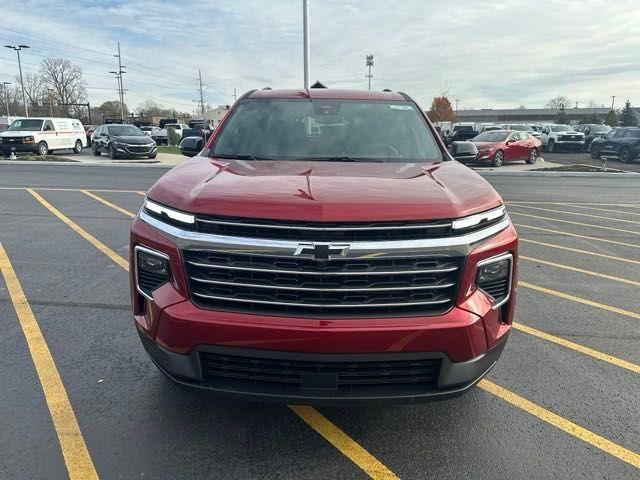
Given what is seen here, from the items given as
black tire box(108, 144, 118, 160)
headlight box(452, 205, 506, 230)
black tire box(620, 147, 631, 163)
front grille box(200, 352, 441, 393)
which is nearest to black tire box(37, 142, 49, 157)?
black tire box(108, 144, 118, 160)

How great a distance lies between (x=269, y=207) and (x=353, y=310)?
629 mm

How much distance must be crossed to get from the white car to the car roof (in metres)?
31.4

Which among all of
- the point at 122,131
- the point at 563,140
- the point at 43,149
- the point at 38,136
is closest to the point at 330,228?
the point at 122,131

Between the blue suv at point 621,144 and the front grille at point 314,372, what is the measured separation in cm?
2681

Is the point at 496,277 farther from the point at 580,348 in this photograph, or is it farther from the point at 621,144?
the point at 621,144

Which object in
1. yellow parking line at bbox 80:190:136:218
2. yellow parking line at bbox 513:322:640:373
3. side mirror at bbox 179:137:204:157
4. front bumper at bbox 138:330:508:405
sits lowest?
yellow parking line at bbox 513:322:640:373

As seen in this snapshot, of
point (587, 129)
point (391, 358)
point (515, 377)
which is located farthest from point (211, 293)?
point (587, 129)

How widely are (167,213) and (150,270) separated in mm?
306

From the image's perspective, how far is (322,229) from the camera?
7.51 feet

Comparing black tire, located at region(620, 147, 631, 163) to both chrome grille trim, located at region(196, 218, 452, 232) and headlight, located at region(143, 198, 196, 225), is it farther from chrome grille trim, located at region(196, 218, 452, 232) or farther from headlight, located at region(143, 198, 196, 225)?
headlight, located at region(143, 198, 196, 225)

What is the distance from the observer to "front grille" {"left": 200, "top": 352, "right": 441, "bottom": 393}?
2.34m

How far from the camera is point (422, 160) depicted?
3.66 m

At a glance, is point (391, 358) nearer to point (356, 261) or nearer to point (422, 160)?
point (356, 261)

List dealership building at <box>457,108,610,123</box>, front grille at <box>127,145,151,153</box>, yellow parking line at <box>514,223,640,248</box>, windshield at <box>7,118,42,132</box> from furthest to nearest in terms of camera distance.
A: dealership building at <box>457,108,610,123</box>, windshield at <box>7,118,42,132</box>, front grille at <box>127,145,151,153</box>, yellow parking line at <box>514,223,640,248</box>
